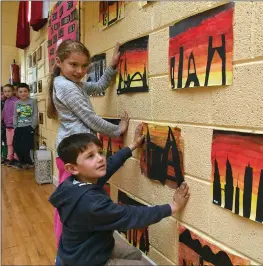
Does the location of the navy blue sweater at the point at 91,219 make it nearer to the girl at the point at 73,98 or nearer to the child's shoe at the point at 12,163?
the girl at the point at 73,98

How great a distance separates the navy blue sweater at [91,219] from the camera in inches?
46.8

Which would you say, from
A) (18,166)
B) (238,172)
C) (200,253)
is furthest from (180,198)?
(18,166)

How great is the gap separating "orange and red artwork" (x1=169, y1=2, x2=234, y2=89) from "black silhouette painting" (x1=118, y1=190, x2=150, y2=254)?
0.74 metres

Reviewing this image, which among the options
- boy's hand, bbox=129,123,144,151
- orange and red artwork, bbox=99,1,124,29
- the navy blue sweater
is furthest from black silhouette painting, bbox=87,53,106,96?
the navy blue sweater

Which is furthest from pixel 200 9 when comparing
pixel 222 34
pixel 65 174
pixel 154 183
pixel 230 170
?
pixel 65 174

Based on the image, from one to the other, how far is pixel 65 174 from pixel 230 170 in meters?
0.88

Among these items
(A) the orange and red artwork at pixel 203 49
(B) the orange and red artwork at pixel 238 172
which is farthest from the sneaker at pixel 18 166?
(B) the orange and red artwork at pixel 238 172

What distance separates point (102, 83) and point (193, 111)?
2.45ft

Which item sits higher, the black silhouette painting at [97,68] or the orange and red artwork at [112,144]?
the black silhouette painting at [97,68]

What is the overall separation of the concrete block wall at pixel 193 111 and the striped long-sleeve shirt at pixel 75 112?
177 millimetres

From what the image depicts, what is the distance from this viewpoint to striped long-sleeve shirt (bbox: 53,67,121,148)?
1.52 m

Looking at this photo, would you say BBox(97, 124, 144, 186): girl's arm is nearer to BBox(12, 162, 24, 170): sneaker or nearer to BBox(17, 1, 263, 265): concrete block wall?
BBox(17, 1, 263, 265): concrete block wall

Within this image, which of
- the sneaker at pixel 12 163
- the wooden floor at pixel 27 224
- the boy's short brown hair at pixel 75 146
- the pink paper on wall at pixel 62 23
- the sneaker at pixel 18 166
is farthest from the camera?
the sneaker at pixel 12 163

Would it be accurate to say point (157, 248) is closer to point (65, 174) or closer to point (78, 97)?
point (65, 174)
